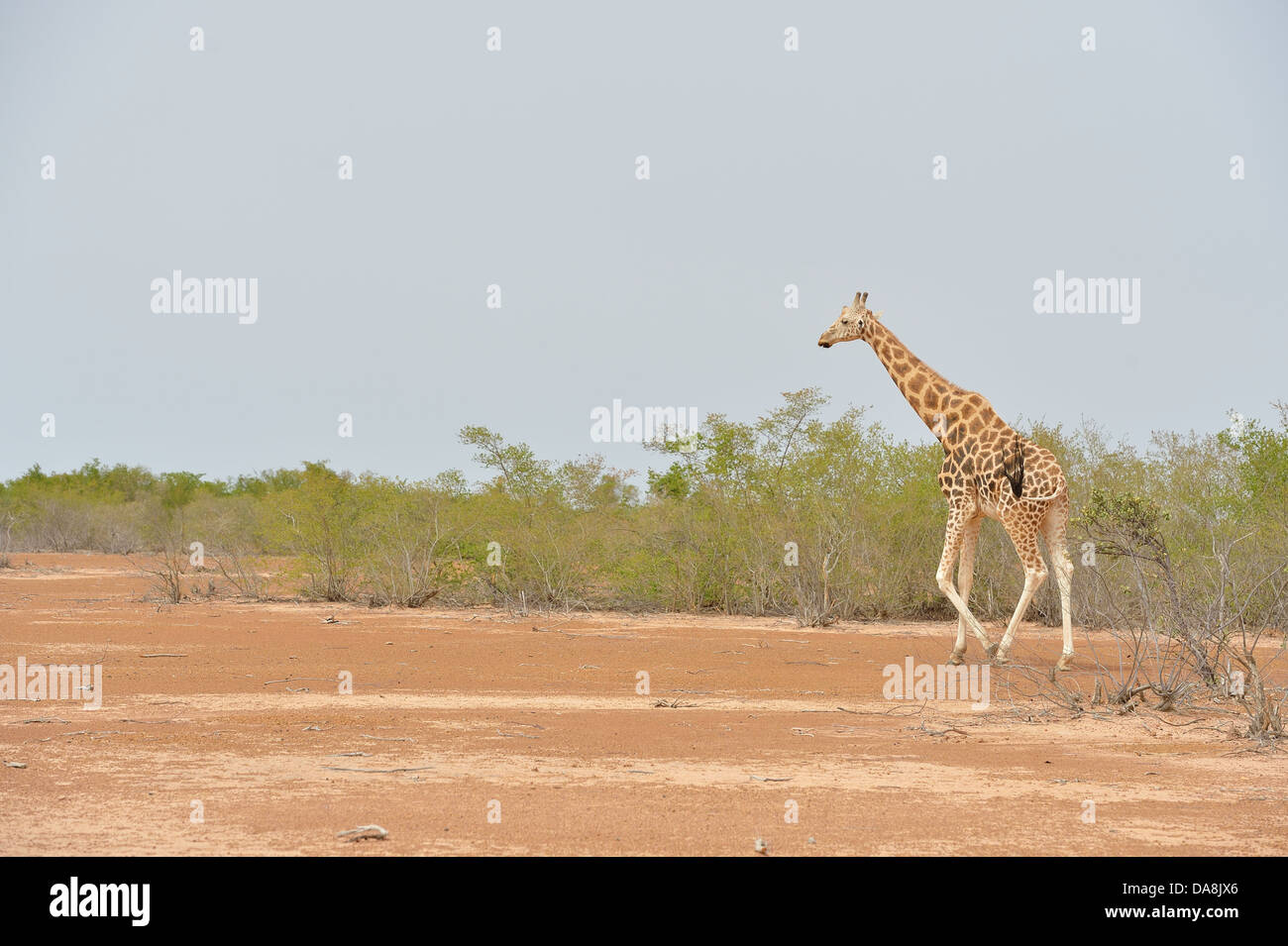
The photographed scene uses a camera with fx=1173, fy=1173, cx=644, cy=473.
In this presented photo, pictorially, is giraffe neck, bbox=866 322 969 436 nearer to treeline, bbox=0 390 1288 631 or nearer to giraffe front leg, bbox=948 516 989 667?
giraffe front leg, bbox=948 516 989 667

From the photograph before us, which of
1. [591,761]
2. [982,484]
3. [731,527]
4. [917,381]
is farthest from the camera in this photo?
[731,527]

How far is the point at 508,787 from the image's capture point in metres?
7.45

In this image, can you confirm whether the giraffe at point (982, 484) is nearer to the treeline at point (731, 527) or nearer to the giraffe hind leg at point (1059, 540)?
the giraffe hind leg at point (1059, 540)

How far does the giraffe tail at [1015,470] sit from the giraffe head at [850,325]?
8.96 ft

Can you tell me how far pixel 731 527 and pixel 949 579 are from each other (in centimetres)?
842

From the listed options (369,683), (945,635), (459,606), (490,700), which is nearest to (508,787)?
(490,700)

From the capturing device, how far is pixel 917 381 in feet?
51.4

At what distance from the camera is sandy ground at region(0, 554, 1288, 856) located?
6.22 metres

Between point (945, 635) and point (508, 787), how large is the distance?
1263 cm

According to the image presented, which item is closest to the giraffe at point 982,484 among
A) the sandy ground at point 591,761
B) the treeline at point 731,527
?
the sandy ground at point 591,761

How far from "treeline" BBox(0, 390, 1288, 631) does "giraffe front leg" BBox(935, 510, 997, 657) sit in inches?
217

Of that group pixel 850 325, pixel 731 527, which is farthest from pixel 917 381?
pixel 731 527

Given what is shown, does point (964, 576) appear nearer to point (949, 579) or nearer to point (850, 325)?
point (949, 579)
